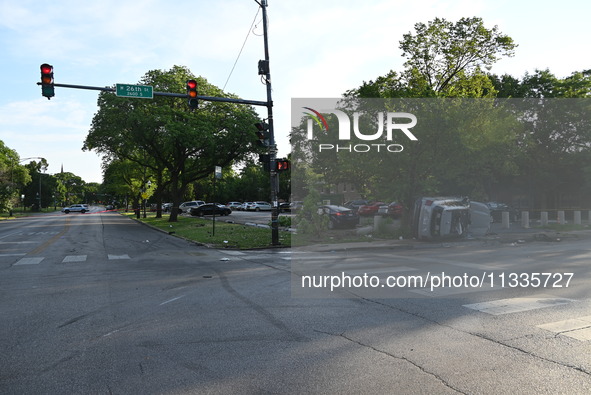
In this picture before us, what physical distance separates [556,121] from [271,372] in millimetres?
45089

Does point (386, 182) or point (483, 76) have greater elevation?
point (483, 76)

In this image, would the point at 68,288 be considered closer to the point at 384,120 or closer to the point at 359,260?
the point at 359,260

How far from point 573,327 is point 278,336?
3942 millimetres

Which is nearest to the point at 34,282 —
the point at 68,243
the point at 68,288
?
the point at 68,288

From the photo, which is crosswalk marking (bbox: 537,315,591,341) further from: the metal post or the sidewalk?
the metal post

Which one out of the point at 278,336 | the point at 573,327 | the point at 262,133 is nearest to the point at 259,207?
the point at 262,133

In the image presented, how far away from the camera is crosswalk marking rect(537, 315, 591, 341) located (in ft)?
17.7

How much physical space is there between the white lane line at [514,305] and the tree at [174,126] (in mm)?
26417

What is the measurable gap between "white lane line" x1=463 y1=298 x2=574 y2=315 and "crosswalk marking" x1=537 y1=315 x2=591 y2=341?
73cm

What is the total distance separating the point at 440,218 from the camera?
63.1 feet

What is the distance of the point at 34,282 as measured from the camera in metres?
9.53

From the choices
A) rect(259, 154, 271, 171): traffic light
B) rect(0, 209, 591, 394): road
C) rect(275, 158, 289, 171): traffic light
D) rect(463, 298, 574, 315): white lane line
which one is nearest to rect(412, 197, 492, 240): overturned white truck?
rect(275, 158, 289, 171): traffic light

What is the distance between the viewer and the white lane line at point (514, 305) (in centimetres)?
673

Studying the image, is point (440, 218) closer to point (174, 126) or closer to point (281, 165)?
point (281, 165)
